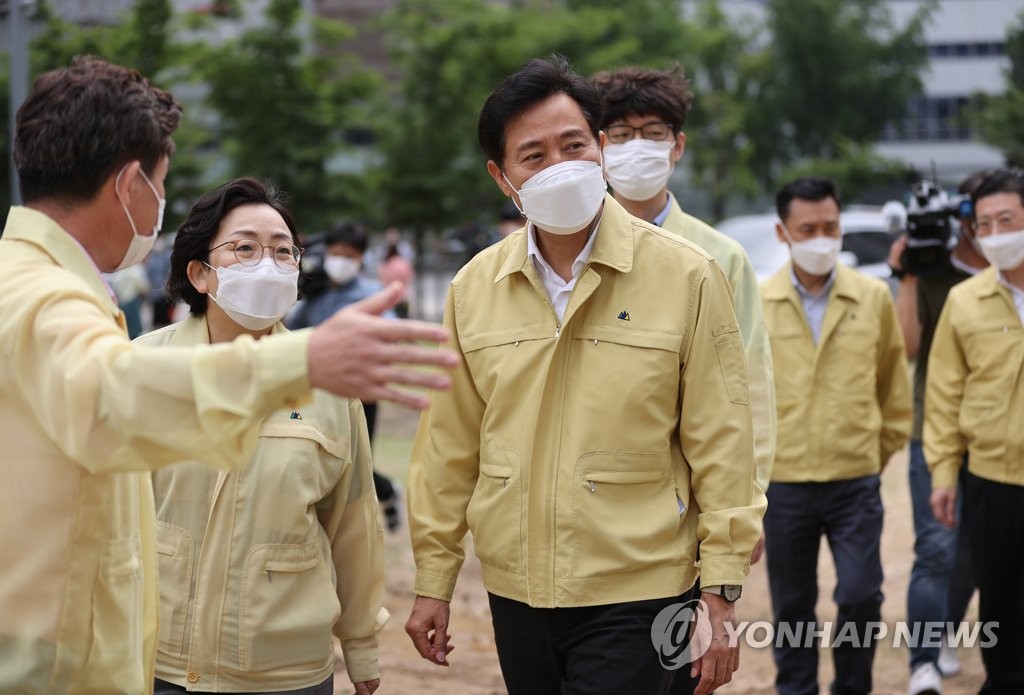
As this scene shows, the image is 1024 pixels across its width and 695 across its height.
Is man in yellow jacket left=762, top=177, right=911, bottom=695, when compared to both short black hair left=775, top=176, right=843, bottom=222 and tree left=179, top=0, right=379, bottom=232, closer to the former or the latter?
short black hair left=775, top=176, right=843, bottom=222

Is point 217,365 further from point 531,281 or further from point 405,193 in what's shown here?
point 405,193

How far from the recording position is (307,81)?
770 inches

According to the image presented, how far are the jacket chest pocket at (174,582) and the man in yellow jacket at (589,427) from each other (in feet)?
2.24

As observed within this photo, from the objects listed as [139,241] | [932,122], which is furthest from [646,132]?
[932,122]

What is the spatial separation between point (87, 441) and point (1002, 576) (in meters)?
4.21

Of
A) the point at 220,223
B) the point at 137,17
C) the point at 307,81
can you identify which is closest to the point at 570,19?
the point at 307,81

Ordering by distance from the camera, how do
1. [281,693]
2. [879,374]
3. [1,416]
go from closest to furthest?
1. [1,416]
2. [281,693]
3. [879,374]

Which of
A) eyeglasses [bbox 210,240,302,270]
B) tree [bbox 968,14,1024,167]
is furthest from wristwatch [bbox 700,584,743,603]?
tree [bbox 968,14,1024,167]

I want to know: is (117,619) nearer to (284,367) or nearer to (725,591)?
(284,367)

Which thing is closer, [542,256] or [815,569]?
[542,256]

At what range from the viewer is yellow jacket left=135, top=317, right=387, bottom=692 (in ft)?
11.8

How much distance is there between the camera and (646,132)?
17.3 ft

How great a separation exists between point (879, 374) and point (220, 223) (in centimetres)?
361

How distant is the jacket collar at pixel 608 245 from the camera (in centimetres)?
375
